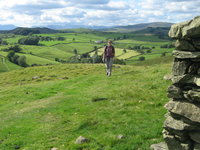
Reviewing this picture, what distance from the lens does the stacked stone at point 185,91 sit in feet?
28.0

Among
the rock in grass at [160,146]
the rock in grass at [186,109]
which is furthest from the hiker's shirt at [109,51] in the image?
the rock in grass at [186,109]

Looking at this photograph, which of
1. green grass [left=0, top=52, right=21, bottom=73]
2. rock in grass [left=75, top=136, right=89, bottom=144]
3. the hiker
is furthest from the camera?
green grass [left=0, top=52, right=21, bottom=73]

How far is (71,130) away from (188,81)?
25.8 ft

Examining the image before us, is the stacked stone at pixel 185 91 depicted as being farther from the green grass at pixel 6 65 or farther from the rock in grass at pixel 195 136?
the green grass at pixel 6 65

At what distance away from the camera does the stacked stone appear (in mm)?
8547

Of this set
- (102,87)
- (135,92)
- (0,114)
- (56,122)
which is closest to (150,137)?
(56,122)

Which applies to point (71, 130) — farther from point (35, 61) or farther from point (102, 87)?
point (35, 61)

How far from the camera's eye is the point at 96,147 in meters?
11.4

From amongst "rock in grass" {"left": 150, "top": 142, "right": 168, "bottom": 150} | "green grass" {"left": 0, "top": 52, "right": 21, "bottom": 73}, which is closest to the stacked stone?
"rock in grass" {"left": 150, "top": 142, "right": 168, "bottom": 150}

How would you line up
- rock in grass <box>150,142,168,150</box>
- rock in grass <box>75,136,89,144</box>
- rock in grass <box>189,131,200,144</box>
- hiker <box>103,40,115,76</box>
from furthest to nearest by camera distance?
hiker <box>103,40,115,76</box>, rock in grass <box>75,136,89,144</box>, rock in grass <box>150,142,168,150</box>, rock in grass <box>189,131,200,144</box>

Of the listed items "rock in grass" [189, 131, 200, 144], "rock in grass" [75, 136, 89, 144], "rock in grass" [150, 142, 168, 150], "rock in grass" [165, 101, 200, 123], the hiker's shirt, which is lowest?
"rock in grass" [75, 136, 89, 144]

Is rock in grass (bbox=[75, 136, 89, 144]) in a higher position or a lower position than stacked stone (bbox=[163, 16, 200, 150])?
lower

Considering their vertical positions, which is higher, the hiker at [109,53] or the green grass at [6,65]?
the hiker at [109,53]

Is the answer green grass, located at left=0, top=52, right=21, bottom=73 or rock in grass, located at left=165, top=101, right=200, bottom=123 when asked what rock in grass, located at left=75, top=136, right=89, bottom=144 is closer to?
rock in grass, located at left=165, top=101, right=200, bottom=123
